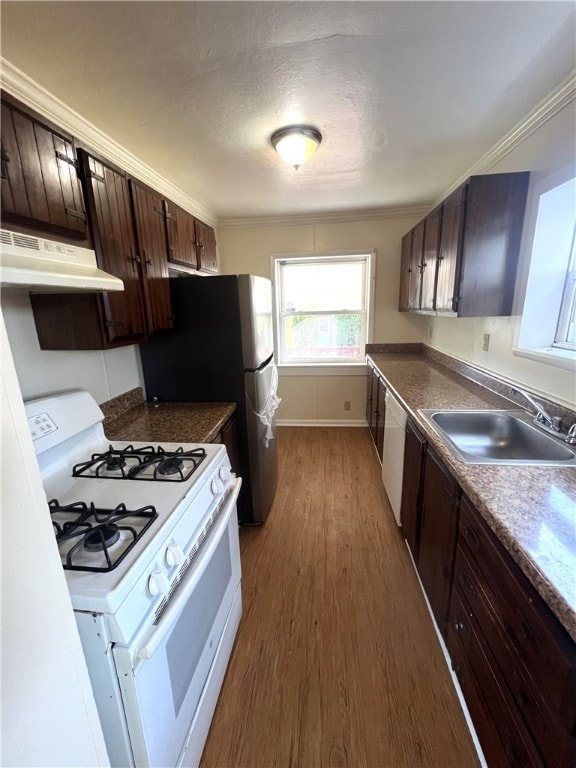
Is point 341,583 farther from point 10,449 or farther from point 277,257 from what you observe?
point 277,257

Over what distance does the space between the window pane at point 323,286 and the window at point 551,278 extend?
2.08 m

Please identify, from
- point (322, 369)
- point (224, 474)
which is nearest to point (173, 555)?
point (224, 474)

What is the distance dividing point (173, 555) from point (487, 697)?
1066 mm

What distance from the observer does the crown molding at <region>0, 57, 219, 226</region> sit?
129cm

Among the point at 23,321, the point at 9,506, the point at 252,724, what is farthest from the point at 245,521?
the point at 9,506

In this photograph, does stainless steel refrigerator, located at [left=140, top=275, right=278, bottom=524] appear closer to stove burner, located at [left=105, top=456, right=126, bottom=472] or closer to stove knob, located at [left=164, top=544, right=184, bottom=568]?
stove burner, located at [left=105, top=456, right=126, bottom=472]

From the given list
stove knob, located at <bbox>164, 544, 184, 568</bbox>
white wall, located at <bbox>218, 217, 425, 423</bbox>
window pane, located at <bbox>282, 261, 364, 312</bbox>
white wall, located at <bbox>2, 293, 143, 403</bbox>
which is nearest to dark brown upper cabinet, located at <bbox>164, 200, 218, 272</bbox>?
white wall, located at <bbox>2, 293, 143, 403</bbox>

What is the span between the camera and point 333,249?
3516mm

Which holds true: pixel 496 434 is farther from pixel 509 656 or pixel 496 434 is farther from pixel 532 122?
pixel 532 122

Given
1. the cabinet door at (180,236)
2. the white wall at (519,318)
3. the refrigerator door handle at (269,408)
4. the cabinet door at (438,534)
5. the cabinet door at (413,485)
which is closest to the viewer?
the cabinet door at (438,534)

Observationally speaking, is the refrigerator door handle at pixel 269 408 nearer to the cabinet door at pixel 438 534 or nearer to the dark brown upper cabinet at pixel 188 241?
the dark brown upper cabinet at pixel 188 241

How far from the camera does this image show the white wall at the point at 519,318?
1482 mm

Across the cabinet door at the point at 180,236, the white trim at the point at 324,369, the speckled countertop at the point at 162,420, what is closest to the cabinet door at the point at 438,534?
the speckled countertop at the point at 162,420

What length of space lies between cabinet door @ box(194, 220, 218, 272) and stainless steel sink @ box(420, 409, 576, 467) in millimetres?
2049
